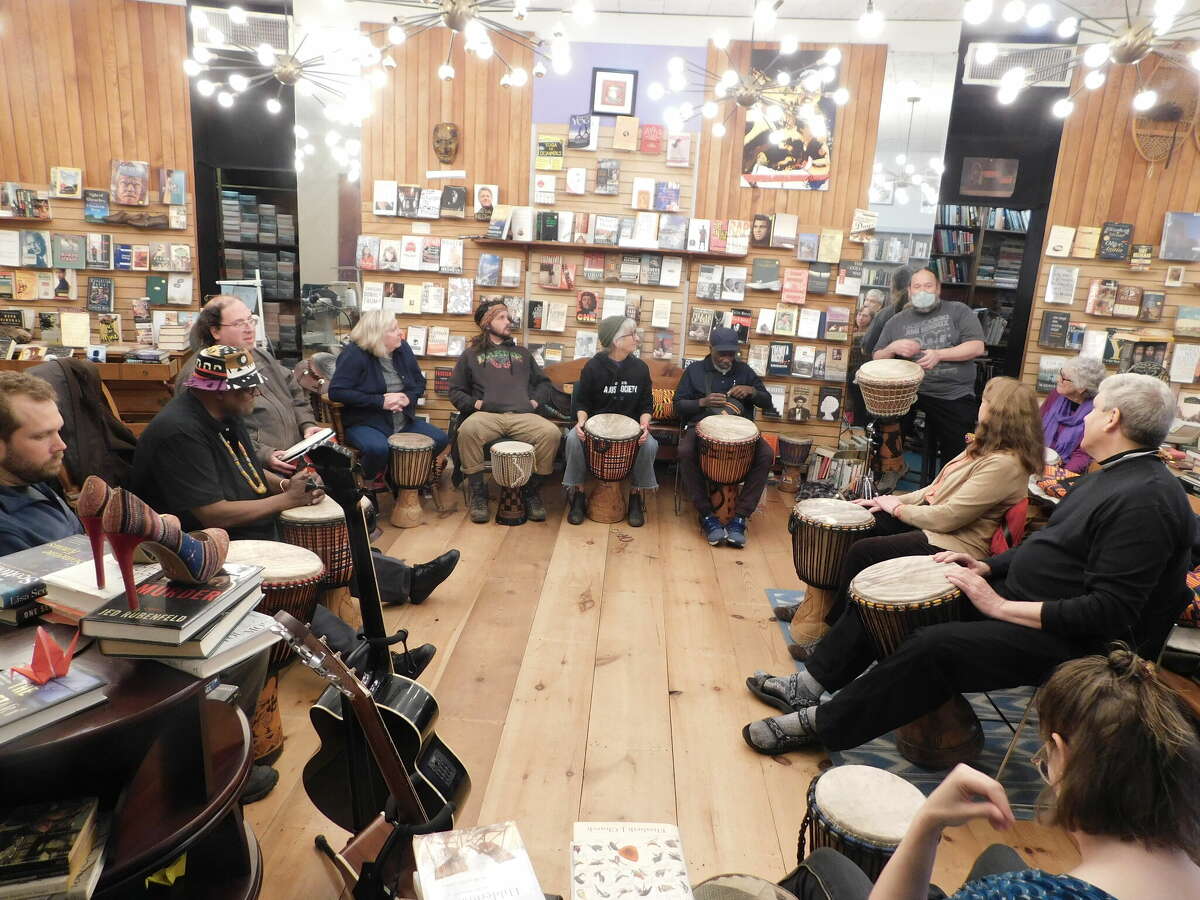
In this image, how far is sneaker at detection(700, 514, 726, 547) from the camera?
450cm

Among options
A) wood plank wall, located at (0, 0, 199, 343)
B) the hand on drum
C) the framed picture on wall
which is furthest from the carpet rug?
wood plank wall, located at (0, 0, 199, 343)

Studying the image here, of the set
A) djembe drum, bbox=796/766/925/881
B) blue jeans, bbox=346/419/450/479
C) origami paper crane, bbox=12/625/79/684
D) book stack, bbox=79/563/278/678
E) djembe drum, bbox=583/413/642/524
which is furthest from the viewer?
djembe drum, bbox=583/413/642/524

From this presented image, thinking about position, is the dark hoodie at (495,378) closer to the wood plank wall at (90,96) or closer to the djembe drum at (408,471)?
the djembe drum at (408,471)

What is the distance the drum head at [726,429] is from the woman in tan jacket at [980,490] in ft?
4.95

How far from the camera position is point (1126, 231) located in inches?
227

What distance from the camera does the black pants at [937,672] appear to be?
219cm

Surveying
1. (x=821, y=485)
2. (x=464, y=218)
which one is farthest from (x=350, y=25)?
(x=821, y=485)

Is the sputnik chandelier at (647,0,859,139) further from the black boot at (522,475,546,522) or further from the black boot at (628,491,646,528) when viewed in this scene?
the black boot at (522,475,546,522)

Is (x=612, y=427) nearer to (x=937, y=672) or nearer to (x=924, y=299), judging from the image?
(x=924, y=299)

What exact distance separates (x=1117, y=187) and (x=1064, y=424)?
2.75 m

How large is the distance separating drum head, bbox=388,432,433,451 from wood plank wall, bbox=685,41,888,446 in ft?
8.72

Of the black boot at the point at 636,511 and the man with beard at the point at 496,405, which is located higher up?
the man with beard at the point at 496,405

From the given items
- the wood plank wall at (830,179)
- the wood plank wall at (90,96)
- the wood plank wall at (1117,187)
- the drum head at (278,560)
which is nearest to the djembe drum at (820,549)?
the drum head at (278,560)

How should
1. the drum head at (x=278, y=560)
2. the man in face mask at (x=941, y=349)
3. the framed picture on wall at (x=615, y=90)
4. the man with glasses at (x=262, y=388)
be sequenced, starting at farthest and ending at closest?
the framed picture on wall at (x=615, y=90) → the man in face mask at (x=941, y=349) → the man with glasses at (x=262, y=388) → the drum head at (x=278, y=560)
